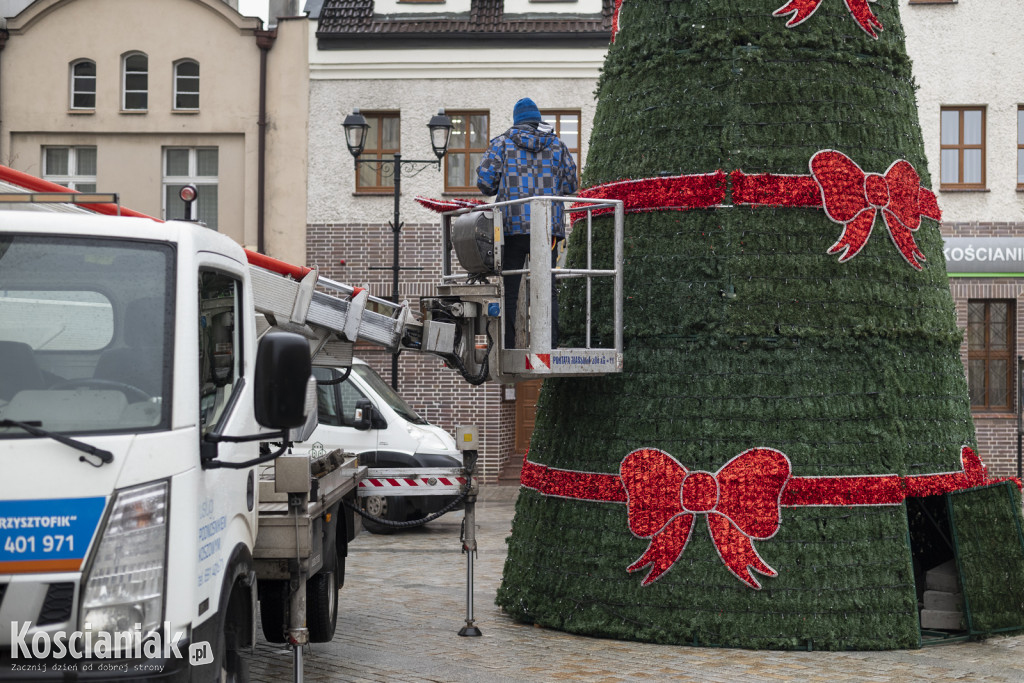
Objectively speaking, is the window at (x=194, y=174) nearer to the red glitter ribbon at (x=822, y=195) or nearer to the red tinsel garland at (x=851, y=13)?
the red glitter ribbon at (x=822, y=195)

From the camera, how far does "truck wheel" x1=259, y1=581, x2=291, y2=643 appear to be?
7.52m

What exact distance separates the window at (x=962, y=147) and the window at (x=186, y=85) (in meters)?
13.9

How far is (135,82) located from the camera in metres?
23.9

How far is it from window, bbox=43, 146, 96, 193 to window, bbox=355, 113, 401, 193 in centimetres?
515

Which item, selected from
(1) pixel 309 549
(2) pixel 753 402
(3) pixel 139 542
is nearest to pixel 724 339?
(2) pixel 753 402

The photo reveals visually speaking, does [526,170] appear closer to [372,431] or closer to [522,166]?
[522,166]

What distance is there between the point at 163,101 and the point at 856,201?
17706 mm

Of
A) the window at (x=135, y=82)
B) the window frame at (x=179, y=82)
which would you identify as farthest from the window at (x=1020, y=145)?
the window at (x=135, y=82)

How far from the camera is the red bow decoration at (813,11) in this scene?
348 inches

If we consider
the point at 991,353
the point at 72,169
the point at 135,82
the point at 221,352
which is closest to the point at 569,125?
the point at 135,82

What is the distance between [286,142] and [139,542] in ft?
63.9

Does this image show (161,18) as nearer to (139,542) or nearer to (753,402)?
(753,402)

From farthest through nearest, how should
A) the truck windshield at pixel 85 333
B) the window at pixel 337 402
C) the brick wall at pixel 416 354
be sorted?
the brick wall at pixel 416 354
the window at pixel 337 402
the truck windshield at pixel 85 333

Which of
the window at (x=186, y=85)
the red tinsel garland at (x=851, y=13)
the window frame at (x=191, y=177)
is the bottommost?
the red tinsel garland at (x=851, y=13)
